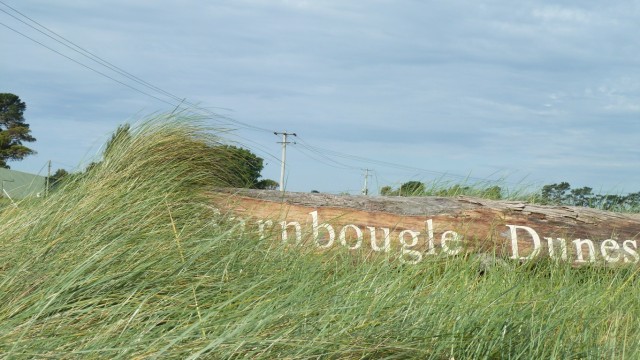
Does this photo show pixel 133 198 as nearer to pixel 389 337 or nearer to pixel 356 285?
pixel 356 285

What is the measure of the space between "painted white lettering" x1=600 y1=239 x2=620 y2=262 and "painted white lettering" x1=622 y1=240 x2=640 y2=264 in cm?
6

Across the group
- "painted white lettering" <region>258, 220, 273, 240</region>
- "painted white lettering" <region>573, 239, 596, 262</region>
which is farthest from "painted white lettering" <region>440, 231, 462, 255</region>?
"painted white lettering" <region>258, 220, 273, 240</region>

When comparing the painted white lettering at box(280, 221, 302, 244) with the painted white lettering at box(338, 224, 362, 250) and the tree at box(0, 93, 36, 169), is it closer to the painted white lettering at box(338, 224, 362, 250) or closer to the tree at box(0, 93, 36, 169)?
the painted white lettering at box(338, 224, 362, 250)

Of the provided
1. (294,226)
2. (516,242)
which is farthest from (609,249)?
(294,226)

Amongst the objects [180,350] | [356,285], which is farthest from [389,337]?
[356,285]

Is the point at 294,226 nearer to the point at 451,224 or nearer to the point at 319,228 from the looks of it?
the point at 319,228

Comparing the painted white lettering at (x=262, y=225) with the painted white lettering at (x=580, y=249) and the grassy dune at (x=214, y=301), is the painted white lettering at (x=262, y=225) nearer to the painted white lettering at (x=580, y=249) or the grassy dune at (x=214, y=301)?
the grassy dune at (x=214, y=301)

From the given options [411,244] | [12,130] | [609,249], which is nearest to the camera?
[411,244]

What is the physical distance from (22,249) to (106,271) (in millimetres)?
674

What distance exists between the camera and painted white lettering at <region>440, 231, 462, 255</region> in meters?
5.51

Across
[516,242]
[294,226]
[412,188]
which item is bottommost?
[516,242]

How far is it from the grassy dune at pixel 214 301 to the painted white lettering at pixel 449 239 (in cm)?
22

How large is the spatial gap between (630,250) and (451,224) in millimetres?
1657

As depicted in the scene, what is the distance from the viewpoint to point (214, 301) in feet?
10.6
